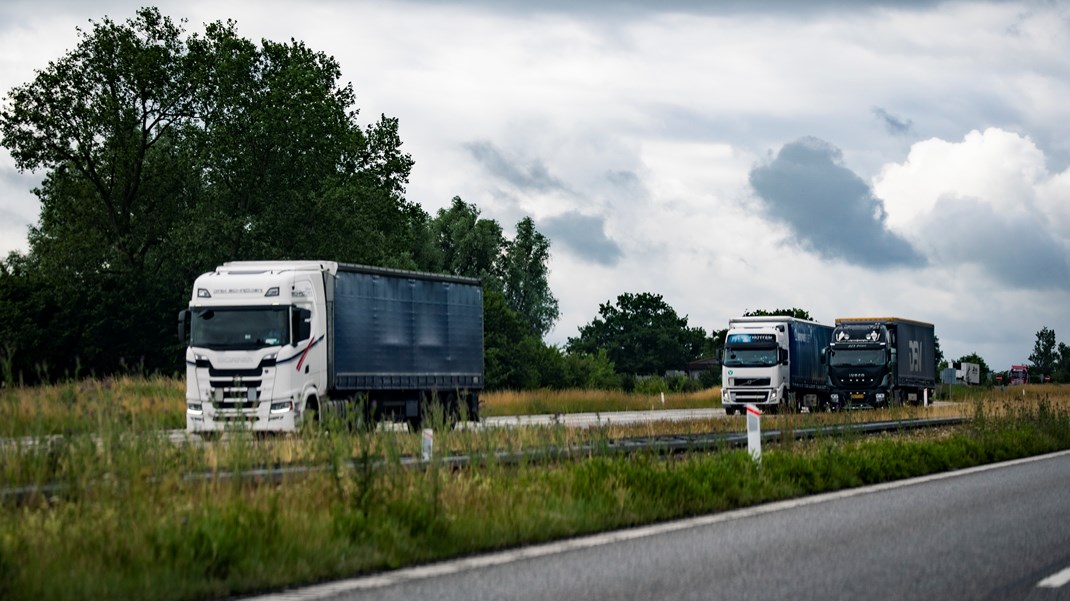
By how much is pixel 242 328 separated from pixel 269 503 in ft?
55.0

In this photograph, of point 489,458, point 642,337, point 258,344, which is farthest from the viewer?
point 642,337

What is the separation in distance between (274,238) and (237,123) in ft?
17.4

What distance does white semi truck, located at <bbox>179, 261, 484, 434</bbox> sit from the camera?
27.0 metres

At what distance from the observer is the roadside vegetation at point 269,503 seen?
9.12 metres

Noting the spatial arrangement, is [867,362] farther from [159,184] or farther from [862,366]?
[159,184]

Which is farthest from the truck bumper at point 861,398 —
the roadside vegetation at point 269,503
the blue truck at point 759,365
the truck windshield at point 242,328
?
the roadside vegetation at point 269,503

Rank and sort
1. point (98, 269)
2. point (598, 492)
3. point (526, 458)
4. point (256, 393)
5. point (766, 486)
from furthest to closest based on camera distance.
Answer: point (98, 269)
point (256, 393)
point (766, 486)
point (526, 458)
point (598, 492)

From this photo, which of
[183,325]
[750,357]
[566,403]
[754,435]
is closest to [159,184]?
[566,403]

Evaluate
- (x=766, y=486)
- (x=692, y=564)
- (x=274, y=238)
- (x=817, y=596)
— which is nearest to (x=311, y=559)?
(x=692, y=564)

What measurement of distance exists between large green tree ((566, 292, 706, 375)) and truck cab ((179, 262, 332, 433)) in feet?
440

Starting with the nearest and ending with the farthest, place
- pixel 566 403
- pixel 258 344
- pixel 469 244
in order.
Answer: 1. pixel 258 344
2. pixel 566 403
3. pixel 469 244

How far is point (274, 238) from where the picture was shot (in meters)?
60.9

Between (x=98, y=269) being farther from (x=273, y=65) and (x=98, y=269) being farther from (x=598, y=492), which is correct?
(x=598, y=492)

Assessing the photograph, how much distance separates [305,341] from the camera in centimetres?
2745
